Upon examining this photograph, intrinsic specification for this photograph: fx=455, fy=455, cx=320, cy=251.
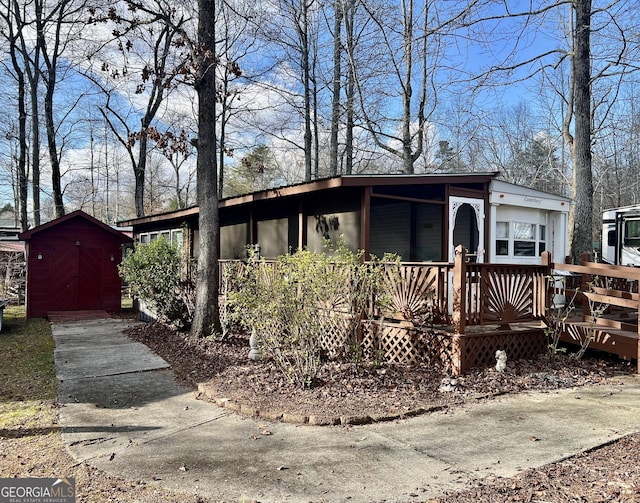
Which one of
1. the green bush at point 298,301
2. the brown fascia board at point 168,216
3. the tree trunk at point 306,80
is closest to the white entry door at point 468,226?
the green bush at point 298,301

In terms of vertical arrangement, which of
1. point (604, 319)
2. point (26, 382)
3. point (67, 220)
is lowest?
point (26, 382)

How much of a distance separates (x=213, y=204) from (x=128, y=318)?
20.3 ft

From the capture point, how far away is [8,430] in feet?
13.8

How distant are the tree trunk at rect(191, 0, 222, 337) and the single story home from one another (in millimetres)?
1154

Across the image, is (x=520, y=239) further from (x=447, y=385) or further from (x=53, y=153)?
(x=53, y=153)

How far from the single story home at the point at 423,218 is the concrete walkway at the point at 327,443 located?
3929 mm

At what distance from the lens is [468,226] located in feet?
30.8

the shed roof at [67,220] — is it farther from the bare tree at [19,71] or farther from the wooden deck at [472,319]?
the wooden deck at [472,319]

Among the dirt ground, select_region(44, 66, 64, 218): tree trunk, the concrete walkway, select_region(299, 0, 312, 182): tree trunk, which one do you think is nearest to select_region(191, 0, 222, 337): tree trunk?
the dirt ground

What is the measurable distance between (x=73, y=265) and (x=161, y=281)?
569 centimetres

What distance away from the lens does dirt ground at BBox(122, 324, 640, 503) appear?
288 cm

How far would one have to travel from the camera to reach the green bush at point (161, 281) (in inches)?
379

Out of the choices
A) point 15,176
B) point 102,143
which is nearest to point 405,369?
point 15,176

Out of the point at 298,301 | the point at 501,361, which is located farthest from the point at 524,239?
the point at 298,301
